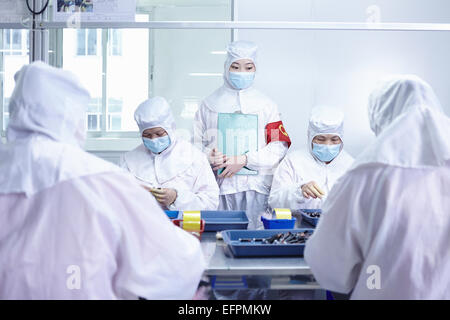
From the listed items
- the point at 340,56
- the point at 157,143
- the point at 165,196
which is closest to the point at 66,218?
the point at 165,196

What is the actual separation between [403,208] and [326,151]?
156cm

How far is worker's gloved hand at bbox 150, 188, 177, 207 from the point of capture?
248 cm

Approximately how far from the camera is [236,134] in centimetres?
341

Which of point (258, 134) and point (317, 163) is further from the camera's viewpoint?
point (258, 134)

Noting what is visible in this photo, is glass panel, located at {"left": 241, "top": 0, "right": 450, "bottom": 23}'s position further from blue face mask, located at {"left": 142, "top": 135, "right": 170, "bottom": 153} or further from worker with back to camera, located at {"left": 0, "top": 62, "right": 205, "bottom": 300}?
worker with back to camera, located at {"left": 0, "top": 62, "right": 205, "bottom": 300}

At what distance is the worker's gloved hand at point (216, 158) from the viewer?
3.24 metres

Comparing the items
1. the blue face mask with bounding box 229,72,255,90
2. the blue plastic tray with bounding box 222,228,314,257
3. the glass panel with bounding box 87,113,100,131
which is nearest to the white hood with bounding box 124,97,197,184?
the blue face mask with bounding box 229,72,255,90

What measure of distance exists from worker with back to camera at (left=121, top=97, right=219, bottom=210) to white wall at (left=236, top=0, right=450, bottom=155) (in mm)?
1439

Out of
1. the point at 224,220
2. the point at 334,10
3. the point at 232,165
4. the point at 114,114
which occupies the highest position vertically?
the point at 334,10

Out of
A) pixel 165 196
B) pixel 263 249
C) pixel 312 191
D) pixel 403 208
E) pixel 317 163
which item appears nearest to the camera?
pixel 403 208

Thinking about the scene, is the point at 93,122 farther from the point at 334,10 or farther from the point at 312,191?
the point at 334,10

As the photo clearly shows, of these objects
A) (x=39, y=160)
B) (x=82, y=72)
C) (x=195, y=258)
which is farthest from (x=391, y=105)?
(x=82, y=72)

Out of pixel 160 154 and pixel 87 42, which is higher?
pixel 87 42

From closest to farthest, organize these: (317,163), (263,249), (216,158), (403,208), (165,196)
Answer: (403,208), (263,249), (165,196), (317,163), (216,158)
